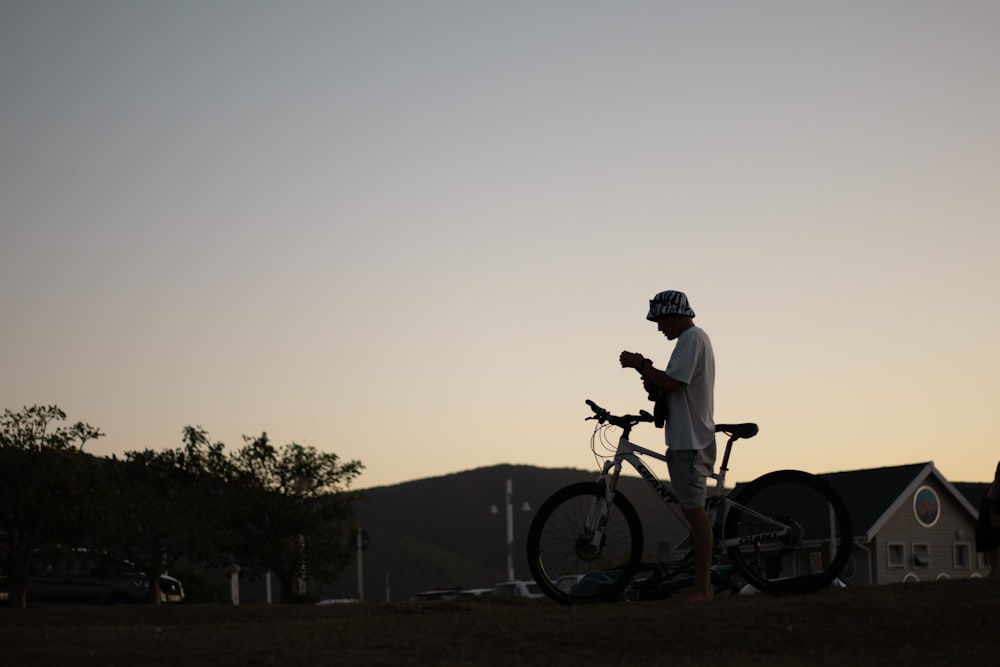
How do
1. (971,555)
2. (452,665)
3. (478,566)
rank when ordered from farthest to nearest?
(478,566) → (971,555) → (452,665)

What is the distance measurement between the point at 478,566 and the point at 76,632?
443 feet

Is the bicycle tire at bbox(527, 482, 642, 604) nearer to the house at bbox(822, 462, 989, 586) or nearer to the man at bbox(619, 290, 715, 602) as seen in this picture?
the man at bbox(619, 290, 715, 602)

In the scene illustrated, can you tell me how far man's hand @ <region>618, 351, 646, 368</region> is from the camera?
9.29 m

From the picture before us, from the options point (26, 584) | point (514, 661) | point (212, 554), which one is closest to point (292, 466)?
point (212, 554)

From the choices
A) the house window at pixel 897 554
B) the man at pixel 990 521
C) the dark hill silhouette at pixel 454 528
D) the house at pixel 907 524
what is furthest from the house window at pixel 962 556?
the dark hill silhouette at pixel 454 528

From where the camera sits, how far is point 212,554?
41.2 meters

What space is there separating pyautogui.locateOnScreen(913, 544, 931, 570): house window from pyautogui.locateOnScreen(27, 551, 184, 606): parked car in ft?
106

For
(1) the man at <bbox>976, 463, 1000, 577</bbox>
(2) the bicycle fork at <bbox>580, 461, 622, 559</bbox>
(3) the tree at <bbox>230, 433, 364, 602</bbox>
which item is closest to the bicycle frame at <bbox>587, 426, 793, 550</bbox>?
(2) the bicycle fork at <bbox>580, 461, 622, 559</bbox>

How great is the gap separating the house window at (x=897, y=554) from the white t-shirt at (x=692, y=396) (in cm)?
4420

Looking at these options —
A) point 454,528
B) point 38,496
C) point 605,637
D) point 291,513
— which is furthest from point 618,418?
point 454,528

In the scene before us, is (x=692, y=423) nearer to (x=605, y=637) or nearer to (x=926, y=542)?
(x=605, y=637)

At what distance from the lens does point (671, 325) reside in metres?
9.45

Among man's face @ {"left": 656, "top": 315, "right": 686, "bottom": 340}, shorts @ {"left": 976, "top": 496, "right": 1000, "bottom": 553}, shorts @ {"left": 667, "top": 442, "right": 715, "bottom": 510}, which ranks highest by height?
man's face @ {"left": 656, "top": 315, "right": 686, "bottom": 340}

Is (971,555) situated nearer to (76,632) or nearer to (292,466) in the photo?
(292,466)
